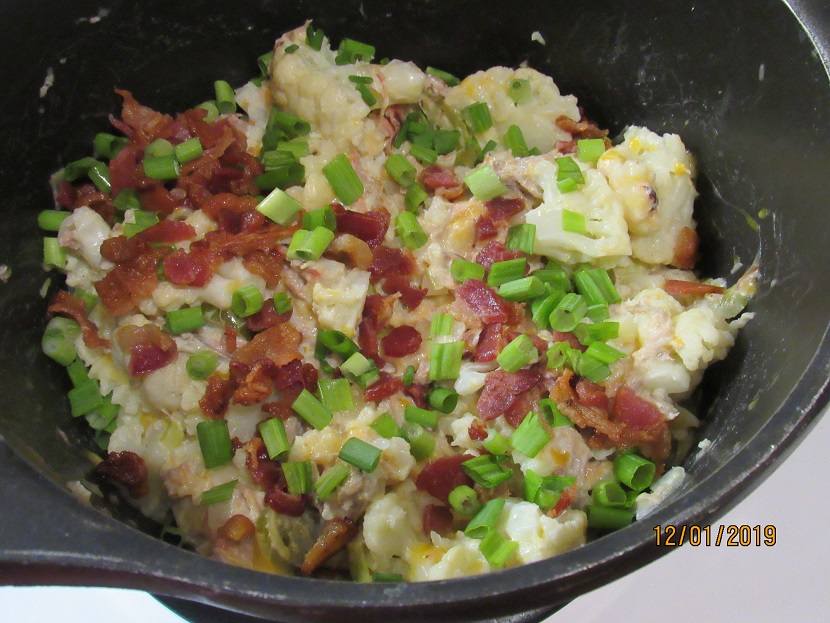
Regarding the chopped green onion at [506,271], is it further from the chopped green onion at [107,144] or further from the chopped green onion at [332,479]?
the chopped green onion at [107,144]

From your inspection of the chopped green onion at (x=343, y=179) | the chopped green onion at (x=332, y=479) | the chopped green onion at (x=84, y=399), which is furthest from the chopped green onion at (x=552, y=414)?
the chopped green onion at (x=84, y=399)

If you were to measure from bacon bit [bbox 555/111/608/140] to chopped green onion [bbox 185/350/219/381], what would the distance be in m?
1.45

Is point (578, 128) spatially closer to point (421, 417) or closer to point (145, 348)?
point (421, 417)

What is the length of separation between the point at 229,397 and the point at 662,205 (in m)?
1.45

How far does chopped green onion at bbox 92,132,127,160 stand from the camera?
2299 mm

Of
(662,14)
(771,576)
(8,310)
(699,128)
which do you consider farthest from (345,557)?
(662,14)

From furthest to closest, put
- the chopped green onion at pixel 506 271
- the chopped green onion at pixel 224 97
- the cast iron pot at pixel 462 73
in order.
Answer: the chopped green onion at pixel 224 97 → the chopped green onion at pixel 506 271 → the cast iron pot at pixel 462 73

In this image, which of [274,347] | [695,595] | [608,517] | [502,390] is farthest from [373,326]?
[695,595]

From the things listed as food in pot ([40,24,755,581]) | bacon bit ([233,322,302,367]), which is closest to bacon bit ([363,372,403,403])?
food in pot ([40,24,755,581])

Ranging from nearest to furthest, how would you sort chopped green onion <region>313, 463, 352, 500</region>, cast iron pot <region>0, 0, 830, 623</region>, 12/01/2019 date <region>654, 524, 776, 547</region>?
cast iron pot <region>0, 0, 830, 623</region> → chopped green onion <region>313, 463, 352, 500</region> → 12/01/2019 date <region>654, 524, 776, 547</region>

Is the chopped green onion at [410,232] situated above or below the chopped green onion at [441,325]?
above

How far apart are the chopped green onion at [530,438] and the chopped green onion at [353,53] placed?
1473 millimetres

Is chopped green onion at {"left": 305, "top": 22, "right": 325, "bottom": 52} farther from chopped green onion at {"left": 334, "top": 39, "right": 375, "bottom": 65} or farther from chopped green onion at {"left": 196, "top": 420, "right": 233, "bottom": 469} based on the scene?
chopped green onion at {"left": 196, "top": 420, "right": 233, "bottom": 469}

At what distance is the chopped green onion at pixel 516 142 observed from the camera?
2.53m
